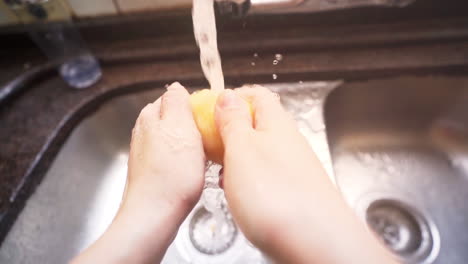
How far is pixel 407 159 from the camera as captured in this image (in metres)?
0.73

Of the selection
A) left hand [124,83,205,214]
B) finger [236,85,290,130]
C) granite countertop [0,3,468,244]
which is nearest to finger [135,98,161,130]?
left hand [124,83,205,214]

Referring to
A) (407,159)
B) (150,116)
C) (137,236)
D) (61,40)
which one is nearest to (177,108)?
(150,116)

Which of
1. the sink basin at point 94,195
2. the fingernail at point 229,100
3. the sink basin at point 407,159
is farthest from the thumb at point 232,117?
the sink basin at point 407,159

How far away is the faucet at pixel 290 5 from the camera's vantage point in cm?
61

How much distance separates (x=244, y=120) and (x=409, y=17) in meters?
0.57

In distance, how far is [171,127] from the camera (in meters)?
0.35

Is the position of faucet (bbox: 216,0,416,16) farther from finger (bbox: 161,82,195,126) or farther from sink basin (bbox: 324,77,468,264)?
finger (bbox: 161,82,195,126)

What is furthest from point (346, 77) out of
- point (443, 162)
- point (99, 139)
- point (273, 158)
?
point (99, 139)

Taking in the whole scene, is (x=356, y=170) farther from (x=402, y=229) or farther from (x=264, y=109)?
(x=264, y=109)

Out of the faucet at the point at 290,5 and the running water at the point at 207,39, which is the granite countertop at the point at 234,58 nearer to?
the faucet at the point at 290,5

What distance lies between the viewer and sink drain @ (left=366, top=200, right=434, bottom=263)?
2.05 feet

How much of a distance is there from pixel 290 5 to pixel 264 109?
39cm

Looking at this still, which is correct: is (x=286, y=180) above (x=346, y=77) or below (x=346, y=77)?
above

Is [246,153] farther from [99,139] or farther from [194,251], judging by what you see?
[99,139]
